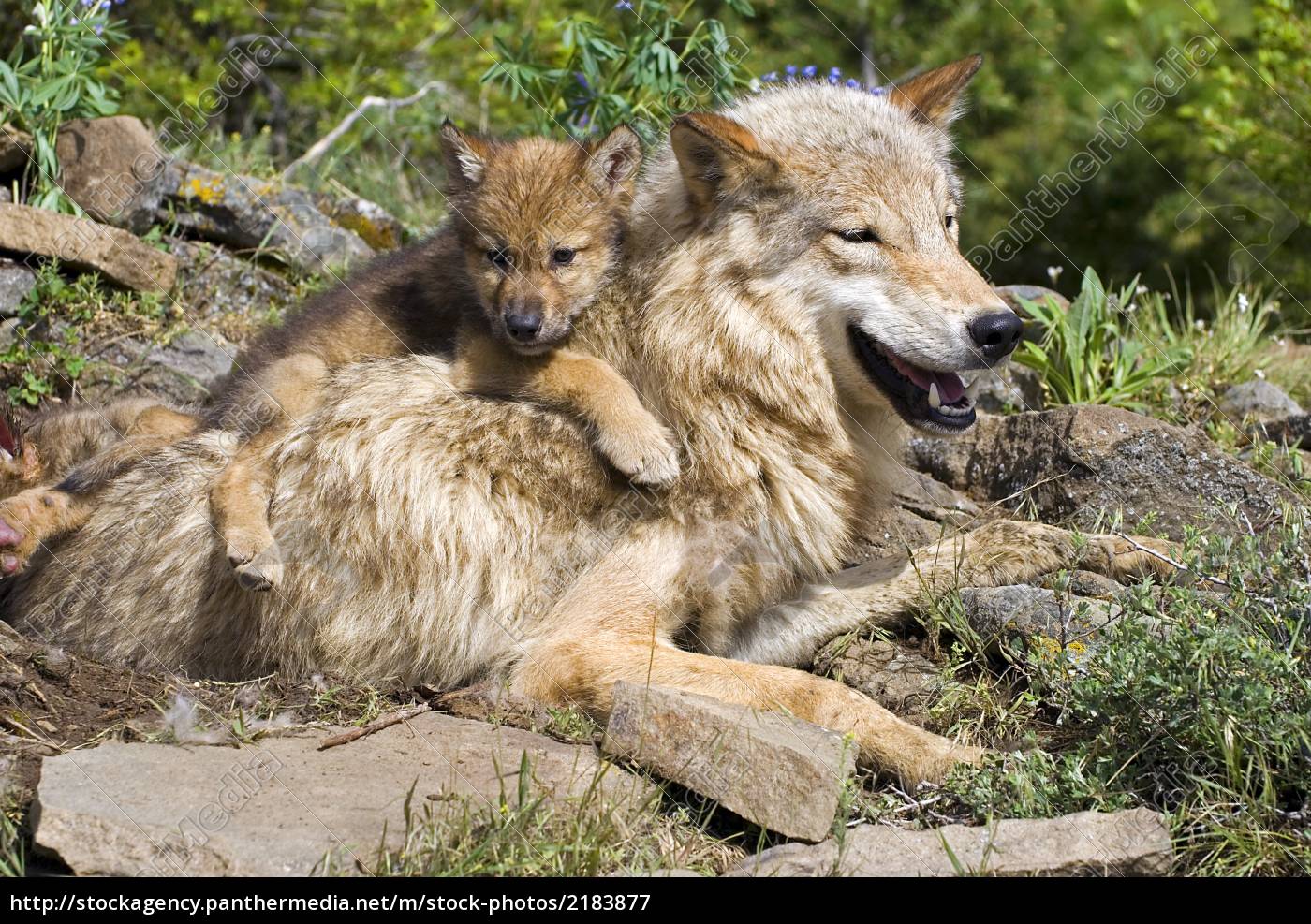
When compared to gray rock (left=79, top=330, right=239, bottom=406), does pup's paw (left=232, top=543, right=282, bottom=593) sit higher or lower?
higher

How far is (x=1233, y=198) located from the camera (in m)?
10.4

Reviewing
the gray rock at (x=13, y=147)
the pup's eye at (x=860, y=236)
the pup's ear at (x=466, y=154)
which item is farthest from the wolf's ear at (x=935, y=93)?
the gray rock at (x=13, y=147)

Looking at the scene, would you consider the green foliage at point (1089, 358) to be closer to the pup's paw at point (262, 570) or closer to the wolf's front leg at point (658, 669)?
the wolf's front leg at point (658, 669)

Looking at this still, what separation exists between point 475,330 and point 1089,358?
3198mm

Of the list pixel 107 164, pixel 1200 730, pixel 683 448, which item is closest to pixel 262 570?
pixel 683 448

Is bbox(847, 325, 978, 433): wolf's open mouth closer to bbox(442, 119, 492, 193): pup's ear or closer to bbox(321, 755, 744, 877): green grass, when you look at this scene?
bbox(321, 755, 744, 877): green grass

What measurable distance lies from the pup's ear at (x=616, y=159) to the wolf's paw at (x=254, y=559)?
179cm

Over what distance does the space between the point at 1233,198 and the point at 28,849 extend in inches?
401

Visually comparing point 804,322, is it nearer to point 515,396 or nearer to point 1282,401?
point 515,396

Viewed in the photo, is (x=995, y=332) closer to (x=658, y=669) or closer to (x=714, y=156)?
(x=714, y=156)

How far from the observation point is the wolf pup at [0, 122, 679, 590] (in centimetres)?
414

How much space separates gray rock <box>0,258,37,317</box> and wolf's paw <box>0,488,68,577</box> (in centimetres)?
176

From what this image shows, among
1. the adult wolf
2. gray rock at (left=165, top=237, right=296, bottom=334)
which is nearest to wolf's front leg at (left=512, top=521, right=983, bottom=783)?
the adult wolf
